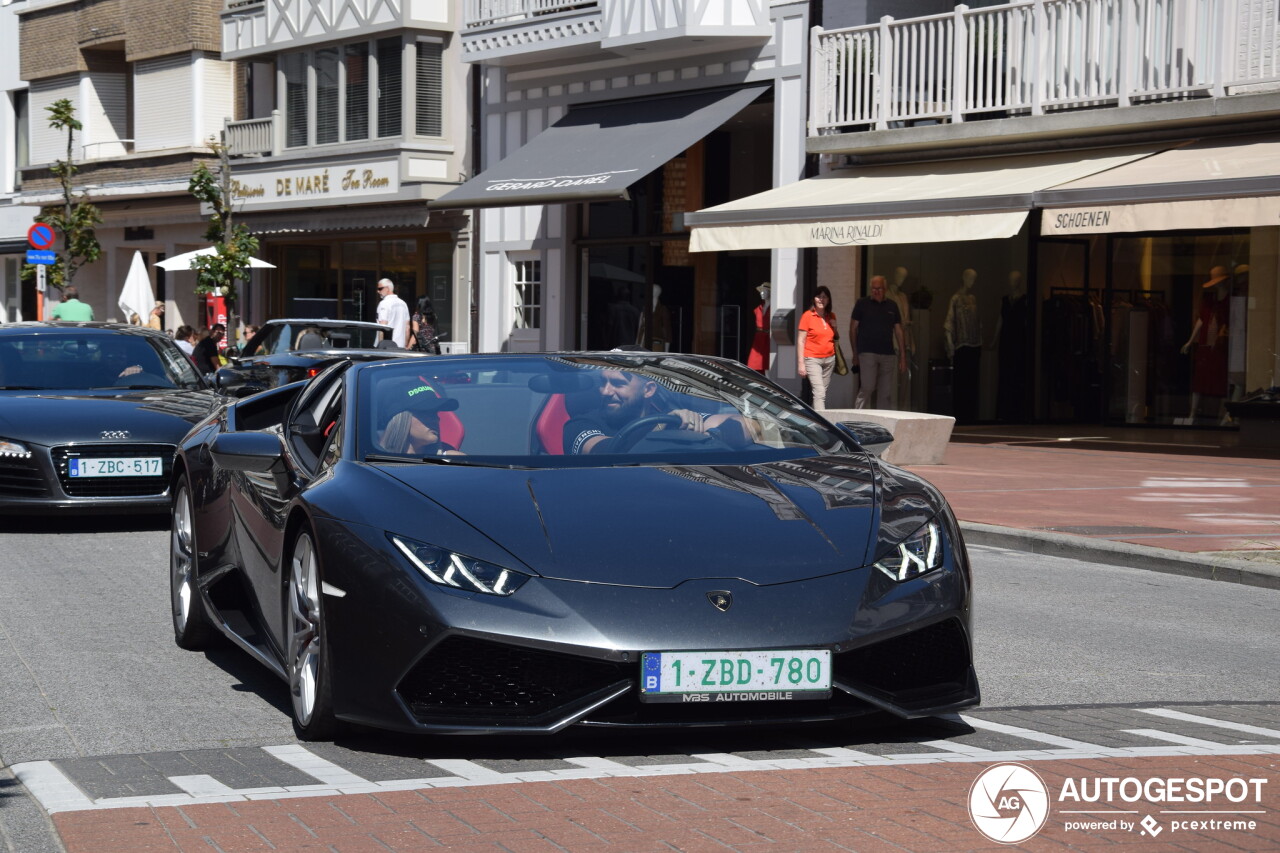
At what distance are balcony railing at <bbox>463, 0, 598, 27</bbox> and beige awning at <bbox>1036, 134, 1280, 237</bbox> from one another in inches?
417

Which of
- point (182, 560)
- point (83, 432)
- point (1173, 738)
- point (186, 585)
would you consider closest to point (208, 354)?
point (83, 432)

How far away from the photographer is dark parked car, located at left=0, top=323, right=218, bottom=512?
12.0 meters

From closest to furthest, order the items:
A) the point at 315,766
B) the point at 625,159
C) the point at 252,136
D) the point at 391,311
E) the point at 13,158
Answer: the point at 315,766 < the point at 625,159 < the point at 391,311 < the point at 252,136 < the point at 13,158

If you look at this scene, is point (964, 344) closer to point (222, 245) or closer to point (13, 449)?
point (222, 245)

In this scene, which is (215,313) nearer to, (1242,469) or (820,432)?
(1242,469)

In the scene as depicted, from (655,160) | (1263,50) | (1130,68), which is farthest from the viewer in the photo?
(655,160)

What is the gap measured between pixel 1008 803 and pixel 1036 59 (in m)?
18.3

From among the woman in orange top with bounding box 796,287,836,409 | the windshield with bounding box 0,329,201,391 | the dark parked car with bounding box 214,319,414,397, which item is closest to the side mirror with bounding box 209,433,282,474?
the windshield with bounding box 0,329,201,391

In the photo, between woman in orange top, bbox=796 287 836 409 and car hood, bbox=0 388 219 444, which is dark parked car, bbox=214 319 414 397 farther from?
woman in orange top, bbox=796 287 836 409

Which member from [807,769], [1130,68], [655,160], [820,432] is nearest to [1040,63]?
[1130,68]

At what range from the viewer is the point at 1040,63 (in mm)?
21812

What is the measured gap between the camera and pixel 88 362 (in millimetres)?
13703

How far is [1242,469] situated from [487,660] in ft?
47.4

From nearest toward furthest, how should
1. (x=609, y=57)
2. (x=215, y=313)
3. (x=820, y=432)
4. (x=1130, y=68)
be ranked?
1. (x=820, y=432)
2. (x=1130, y=68)
3. (x=609, y=57)
4. (x=215, y=313)
